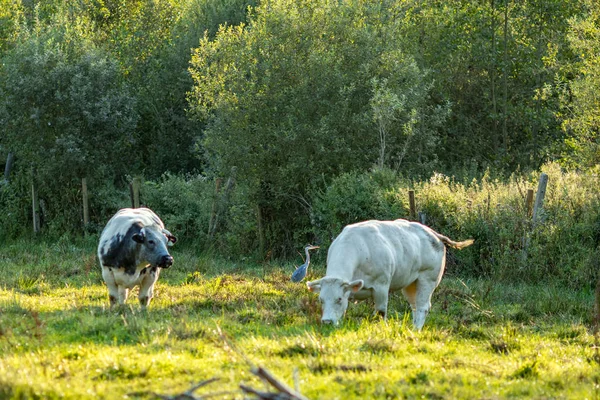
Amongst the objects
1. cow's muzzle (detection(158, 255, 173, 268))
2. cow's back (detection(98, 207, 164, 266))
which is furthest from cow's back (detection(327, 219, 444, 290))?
cow's back (detection(98, 207, 164, 266))

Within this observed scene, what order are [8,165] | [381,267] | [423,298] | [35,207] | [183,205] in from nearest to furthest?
[381,267] < [423,298] < [183,205] < [35,207] < [8,165]

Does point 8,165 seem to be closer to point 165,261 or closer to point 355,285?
point 165,261

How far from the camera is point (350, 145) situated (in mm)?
24344

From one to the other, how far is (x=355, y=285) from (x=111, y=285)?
13.8ft

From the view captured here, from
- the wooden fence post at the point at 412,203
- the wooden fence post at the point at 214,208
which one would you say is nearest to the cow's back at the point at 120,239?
the wooden fence post at the point at 412,203

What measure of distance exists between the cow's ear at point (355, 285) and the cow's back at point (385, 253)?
19 centimetres

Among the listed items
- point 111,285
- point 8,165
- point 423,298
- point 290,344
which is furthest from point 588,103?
point 8,165

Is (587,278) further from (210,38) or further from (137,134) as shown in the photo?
(210,38)

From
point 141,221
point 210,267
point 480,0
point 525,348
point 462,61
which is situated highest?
point 480,0

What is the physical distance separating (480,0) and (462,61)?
7.57 ft

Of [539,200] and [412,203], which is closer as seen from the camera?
[539,200]

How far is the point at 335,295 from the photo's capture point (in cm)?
1202

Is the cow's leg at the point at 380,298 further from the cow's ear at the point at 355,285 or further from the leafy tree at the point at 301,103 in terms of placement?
the leafy tree at the point at 301,103

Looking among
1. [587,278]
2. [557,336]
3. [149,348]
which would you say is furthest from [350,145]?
[149,348]
